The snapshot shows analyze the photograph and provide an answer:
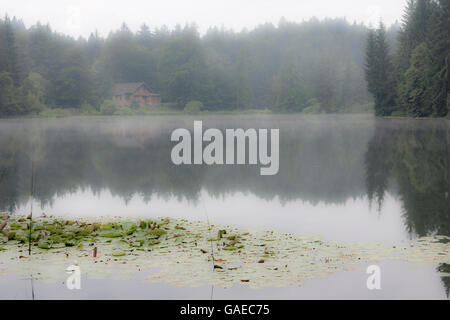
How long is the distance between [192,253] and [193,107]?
8924 cm

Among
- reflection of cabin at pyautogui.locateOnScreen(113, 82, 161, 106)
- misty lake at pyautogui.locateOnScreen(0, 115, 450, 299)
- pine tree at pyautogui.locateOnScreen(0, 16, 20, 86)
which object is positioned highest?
pine tree at pyautogui.locateOnScreen(0, 16, 20, 86)

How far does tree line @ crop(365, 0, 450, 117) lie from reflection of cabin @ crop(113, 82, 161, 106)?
5342cm

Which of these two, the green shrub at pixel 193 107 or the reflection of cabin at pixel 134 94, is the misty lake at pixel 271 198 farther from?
the reflection of cabin at pixel 134 94

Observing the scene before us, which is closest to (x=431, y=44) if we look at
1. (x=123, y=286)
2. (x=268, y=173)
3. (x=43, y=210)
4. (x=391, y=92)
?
(x=391, y=92)

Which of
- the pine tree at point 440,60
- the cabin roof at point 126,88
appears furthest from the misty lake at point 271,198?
the cabin roof at point 126,88

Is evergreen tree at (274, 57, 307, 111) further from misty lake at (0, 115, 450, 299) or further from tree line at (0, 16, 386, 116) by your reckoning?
misty lake at (0, 115, 450, 299)

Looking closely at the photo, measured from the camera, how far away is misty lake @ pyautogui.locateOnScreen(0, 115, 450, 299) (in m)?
6.63

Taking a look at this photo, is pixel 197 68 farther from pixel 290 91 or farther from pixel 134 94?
pixel 290 91

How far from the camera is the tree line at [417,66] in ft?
171

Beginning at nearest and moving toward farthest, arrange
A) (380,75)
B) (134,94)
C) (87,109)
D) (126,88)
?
1. (380,75)
2. (87,109)
3. (134,94)
4. (126,88)

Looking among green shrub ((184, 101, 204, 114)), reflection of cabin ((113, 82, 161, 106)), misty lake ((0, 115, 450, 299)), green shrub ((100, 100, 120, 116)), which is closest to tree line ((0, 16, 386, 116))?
green shrub ((100, 100, 120, 116))

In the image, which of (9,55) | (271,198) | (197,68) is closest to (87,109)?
(9,55)

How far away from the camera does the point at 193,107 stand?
9650 cm

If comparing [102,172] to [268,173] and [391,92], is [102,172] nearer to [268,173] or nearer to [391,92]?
[268,173]
